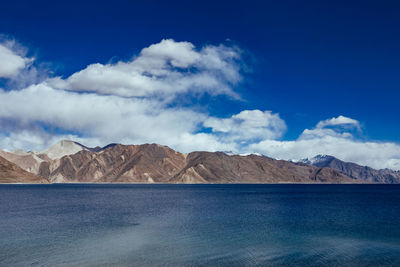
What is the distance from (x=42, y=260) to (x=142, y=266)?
964 cm

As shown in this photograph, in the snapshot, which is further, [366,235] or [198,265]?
[366,235]

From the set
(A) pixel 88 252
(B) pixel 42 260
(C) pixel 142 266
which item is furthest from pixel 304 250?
(B) pixel 42 260

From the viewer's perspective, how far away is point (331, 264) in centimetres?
3061

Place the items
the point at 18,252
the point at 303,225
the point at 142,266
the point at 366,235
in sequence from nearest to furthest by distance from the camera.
→ the point at 142,266 < the point at 18,252 < the point at 366,235 < the point at 303,225

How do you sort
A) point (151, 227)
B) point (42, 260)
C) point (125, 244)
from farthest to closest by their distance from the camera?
1. point (151, 227)
2. point (125, 244)
3. point (42, 260)

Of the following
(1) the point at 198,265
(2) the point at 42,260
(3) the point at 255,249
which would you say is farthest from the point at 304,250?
(2) the point at 42,260

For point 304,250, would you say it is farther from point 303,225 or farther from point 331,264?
point 303,225

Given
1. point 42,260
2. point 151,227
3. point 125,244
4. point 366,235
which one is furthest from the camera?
point 151,227

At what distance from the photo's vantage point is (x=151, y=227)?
51.0 meters

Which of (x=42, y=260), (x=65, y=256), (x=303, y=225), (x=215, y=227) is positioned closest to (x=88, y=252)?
(x=65, y=256)

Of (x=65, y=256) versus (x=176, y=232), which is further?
(x=176, y=232)

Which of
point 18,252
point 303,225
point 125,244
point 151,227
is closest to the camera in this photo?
point 18,252

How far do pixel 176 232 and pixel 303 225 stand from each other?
21107 millimetres

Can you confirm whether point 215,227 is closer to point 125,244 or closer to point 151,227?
point 151,227
